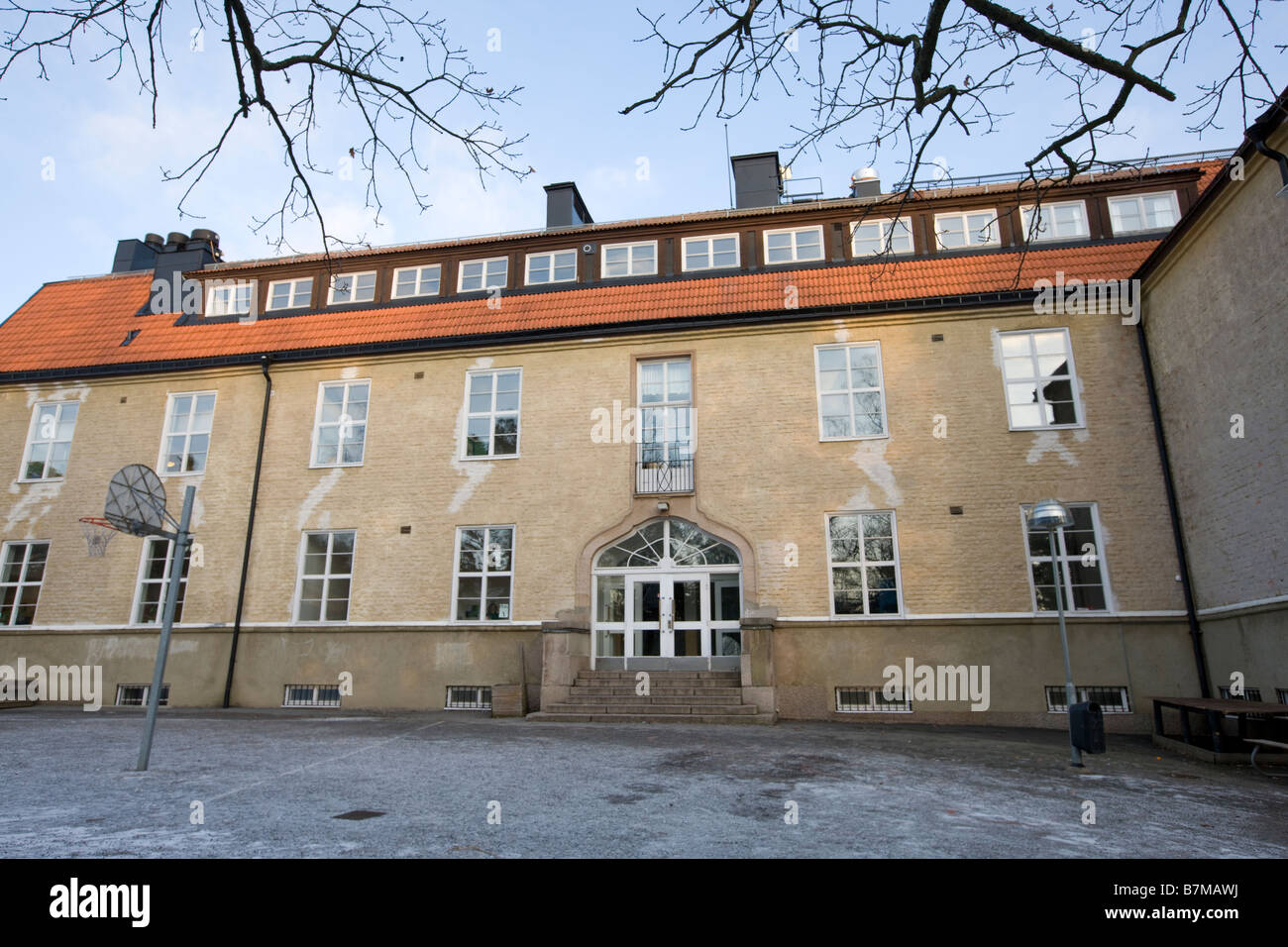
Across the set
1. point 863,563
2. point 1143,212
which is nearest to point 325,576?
point 863,563

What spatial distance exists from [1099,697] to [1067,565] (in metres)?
2.47

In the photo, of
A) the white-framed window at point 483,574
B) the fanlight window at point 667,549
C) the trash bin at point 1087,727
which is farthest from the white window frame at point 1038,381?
the white-framed window at point 483,574

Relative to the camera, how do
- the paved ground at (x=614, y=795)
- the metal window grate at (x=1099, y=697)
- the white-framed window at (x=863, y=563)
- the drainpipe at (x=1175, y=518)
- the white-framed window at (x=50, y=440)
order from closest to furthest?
1. the paved ground at (x=614, y=795)
2. the drainpipe at (x=1175, y=518)
3. the metal window grate at (x=1099, y=697)
4. the white-framed window at (x=863, y=563)
5. the white-framed window at (x=50, y=440)

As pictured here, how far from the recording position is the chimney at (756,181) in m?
21.4

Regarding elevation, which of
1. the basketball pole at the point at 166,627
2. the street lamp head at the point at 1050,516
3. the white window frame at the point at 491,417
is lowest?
the basketball pole at the point at 166,627

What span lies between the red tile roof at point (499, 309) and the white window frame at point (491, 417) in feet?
3.16

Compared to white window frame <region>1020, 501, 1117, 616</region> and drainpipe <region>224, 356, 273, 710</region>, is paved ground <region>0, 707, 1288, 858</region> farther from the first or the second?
drainpipe <region>224, 356, 273, 710</region>

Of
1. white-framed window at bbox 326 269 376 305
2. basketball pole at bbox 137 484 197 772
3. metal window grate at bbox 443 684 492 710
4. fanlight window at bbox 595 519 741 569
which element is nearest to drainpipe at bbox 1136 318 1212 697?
fanlight window at bbox 595 519 741 569

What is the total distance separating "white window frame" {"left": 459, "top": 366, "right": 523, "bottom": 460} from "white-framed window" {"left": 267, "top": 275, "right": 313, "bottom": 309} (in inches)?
253

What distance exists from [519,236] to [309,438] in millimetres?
7506

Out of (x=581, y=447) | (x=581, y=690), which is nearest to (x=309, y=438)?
(x=581, y=447)

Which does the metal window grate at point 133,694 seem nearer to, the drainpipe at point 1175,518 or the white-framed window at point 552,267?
the white-framed window at point 552,267
